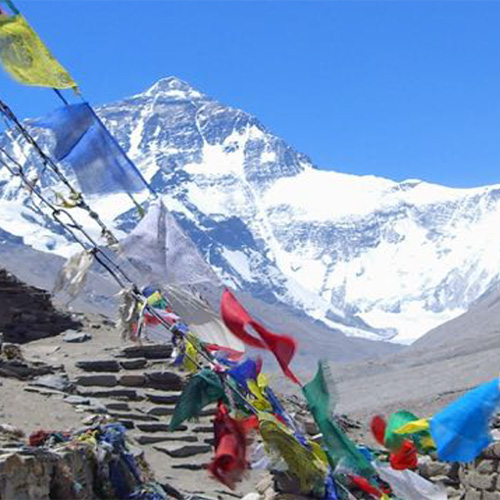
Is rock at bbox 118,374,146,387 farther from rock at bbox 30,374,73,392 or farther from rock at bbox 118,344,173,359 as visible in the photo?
rock at bbox 118,344,173,359

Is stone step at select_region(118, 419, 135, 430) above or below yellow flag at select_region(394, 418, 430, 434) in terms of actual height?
above

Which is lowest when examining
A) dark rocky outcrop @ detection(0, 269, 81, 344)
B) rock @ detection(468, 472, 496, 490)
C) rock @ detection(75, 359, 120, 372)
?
rock @ detection(468, 472, 496, 490)

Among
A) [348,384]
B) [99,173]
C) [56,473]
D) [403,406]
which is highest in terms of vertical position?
[348,384]

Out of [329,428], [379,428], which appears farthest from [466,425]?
[379,428]

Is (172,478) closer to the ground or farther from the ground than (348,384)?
closer to the ground

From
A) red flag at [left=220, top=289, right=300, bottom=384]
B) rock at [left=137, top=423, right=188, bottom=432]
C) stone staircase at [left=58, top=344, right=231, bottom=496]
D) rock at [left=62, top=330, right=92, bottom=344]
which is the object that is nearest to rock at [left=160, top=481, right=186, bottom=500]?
stone staircase at [left=58, top=344, right=231, bottom=496]

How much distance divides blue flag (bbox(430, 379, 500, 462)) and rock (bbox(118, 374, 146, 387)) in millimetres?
10293

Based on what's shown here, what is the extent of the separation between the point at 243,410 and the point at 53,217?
2384mm

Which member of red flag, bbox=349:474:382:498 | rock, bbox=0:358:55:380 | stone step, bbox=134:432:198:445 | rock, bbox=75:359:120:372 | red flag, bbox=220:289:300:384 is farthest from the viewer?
rock, bbox=75:359:120:372

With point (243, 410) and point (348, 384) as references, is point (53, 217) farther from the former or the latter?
point (348, 384)

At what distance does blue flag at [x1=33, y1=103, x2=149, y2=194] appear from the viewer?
10539 mm

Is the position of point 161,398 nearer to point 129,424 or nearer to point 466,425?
point 129,424

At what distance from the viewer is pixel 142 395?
Result: 63.9 ft

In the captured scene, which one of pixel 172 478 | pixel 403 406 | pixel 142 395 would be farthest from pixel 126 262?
pixel 403 406
